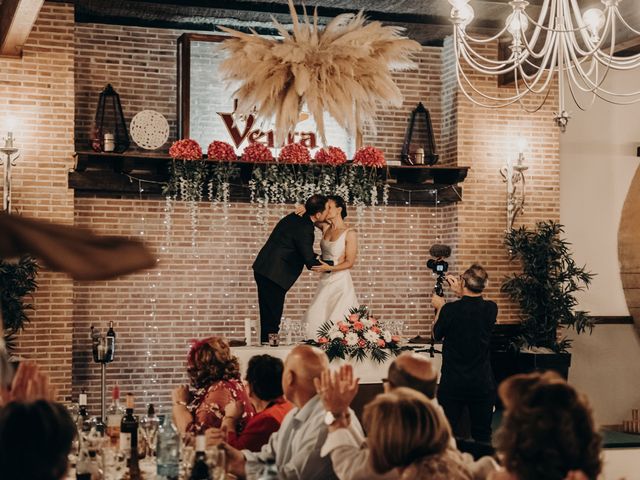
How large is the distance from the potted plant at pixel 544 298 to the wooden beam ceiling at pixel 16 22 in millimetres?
4999

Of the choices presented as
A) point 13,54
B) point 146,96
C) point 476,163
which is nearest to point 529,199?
point 476,163

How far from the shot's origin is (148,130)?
932 cm

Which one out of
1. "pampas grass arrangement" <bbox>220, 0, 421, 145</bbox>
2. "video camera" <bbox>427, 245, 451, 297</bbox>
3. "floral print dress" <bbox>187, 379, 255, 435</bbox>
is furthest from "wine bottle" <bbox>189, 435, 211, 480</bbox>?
"video camera" <bbox>427, 245, 451, 297</bbox>

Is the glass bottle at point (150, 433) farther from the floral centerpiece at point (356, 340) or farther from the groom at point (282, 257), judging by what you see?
the groom at point (282, 257)

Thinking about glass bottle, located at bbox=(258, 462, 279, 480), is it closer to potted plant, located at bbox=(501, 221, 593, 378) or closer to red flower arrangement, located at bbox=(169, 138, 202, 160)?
red flower arrangement, located at bbox=(169, 138, 202, 160)

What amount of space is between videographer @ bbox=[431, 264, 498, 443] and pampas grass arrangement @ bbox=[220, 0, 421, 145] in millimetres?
1461

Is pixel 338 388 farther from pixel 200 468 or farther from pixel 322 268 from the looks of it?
pixel 322 268

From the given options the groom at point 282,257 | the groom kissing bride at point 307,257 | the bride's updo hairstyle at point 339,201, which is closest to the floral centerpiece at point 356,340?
the groom kissing bride at point 307,257

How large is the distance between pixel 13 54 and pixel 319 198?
3.04 m

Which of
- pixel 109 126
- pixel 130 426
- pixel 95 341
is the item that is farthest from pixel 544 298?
pixel 130 426

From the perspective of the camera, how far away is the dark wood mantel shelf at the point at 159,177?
8883mm

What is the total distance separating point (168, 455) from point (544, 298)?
633 cm

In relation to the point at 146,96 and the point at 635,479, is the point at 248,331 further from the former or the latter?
the point at 635,479

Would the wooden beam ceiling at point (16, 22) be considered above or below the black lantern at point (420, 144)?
above
